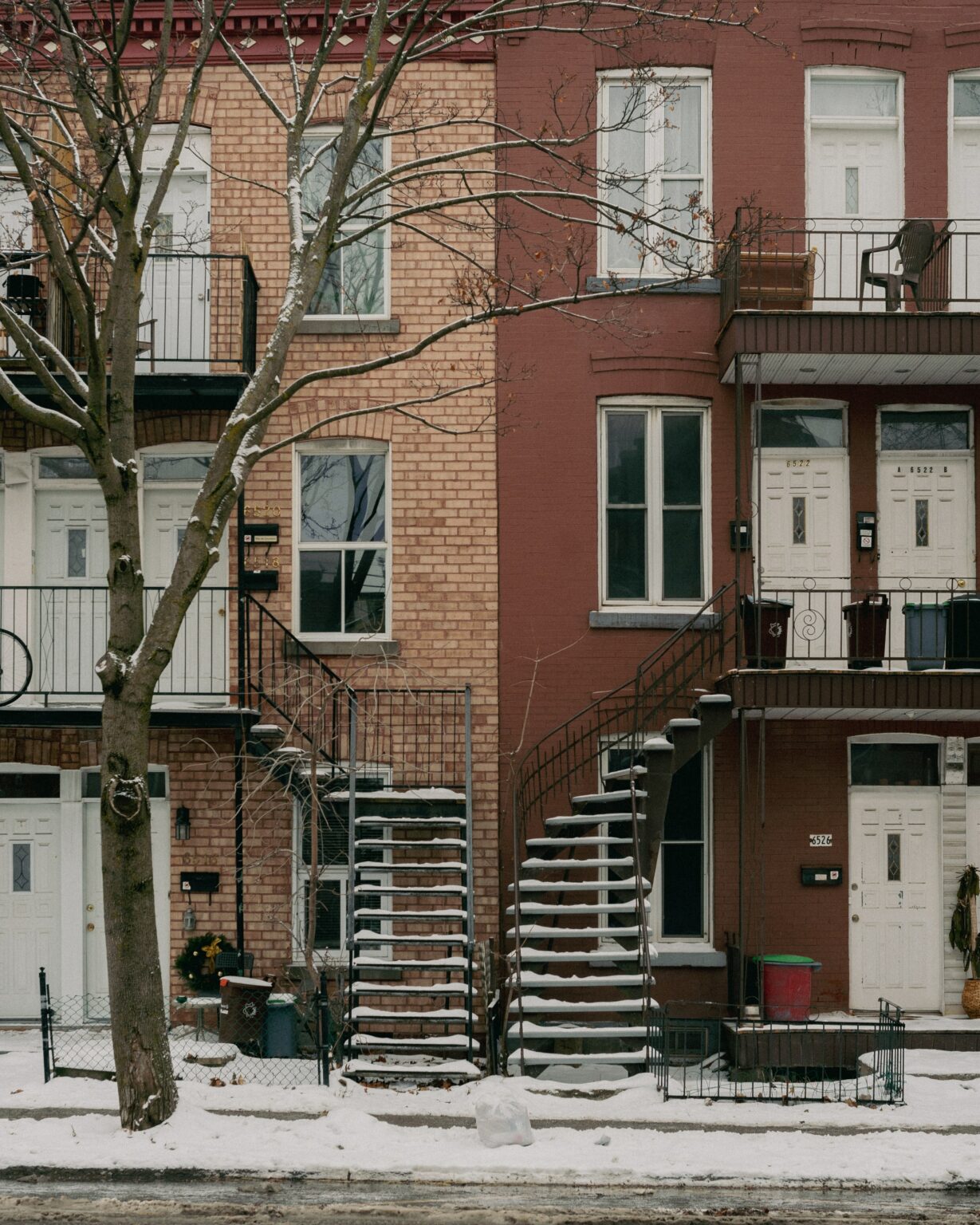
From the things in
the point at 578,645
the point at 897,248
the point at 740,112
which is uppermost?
the point at 740,112

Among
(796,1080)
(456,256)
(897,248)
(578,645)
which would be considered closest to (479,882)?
(578,645)

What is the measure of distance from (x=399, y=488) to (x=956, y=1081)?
7277 mm

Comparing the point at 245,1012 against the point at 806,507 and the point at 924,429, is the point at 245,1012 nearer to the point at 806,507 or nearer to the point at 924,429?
the point at 806,507

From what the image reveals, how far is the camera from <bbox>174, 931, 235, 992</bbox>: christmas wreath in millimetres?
13883

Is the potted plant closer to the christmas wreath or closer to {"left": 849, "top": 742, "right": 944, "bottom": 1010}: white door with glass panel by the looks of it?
{"left": 849, "top": 742, "right": 944, "bottom": 1010}: white door with glass panel

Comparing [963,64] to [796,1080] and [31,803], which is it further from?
[31,803]

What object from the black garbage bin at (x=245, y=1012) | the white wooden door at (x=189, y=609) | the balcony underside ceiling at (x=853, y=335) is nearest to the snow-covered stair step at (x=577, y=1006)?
the black garbage bin at (x=245, y=1012)

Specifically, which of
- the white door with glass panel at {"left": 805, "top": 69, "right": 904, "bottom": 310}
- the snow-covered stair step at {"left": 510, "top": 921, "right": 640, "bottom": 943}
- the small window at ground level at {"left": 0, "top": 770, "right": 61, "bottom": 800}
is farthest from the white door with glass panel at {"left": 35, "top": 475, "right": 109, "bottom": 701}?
the white door with glass panel at {"left": 805, "top": 69, "right": 904, "bottom": 310}

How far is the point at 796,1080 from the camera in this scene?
41.3 ft

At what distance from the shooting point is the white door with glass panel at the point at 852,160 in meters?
14.8

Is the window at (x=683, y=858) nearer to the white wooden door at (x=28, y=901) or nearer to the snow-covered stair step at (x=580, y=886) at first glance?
the snow-covered stair step at (x=580, y=886)

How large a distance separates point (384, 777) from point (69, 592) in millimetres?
3555

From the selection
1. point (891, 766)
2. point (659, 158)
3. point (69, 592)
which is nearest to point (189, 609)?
point (69, 592)

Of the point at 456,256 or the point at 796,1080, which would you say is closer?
the point at 796,1080
